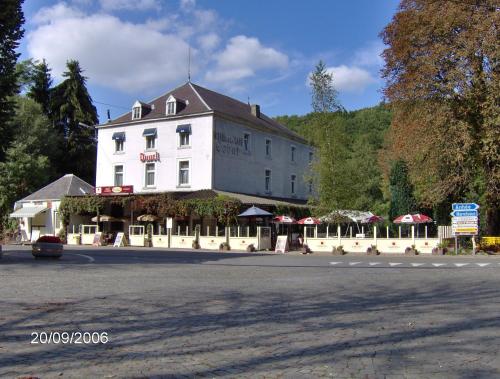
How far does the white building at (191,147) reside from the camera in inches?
1801

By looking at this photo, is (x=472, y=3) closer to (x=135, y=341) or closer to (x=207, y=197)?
(x=207, y=197)

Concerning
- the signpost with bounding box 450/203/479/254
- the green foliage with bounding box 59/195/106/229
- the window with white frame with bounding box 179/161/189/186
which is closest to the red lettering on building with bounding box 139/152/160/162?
the window with white frame with bounding box 179/161/189/186

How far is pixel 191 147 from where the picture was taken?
46.2 m

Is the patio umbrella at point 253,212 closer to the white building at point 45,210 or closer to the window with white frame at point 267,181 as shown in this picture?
the window with white frame at point 267,181

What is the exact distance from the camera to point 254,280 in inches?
630

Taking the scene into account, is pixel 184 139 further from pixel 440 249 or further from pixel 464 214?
pixel 464 214

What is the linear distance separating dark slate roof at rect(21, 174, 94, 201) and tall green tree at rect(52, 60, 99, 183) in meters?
15.9

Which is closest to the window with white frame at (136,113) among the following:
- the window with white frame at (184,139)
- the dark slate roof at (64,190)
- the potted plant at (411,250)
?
the window with white frame at (184,139)

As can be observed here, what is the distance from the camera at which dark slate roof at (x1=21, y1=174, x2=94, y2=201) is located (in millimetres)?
52094

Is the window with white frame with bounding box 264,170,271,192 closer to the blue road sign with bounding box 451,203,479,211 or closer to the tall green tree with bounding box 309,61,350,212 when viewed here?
the tall green tree with bounding box 309,61,350,212

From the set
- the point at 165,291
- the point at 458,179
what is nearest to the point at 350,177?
the point at 458,179

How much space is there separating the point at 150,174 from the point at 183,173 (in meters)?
3.49

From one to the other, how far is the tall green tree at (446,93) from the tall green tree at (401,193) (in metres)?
6.82

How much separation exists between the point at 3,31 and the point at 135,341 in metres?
20.1
